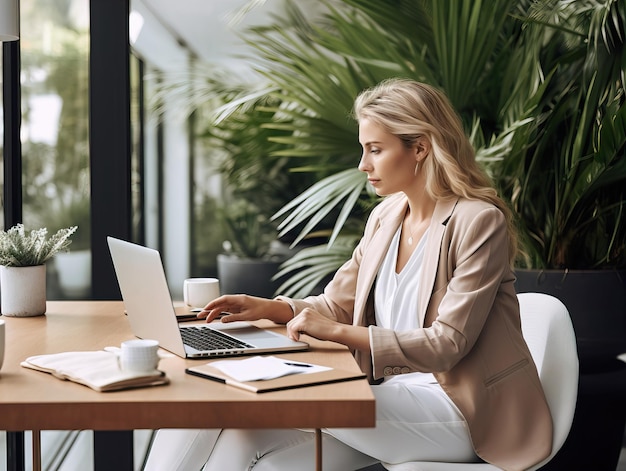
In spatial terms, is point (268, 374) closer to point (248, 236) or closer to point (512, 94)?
point (512, 94)

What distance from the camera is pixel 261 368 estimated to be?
1.50 m

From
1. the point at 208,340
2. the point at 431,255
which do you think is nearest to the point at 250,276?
the point at 431,255

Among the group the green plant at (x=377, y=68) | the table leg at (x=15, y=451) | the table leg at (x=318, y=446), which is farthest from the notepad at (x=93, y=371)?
the green plant at (x=377, y=68)

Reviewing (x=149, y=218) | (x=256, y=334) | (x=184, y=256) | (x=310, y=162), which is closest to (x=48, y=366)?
(x=256, y=334)

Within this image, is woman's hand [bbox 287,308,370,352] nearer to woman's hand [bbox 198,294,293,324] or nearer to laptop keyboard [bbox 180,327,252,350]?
laptop keyboard [bbox 180,327,252,350]

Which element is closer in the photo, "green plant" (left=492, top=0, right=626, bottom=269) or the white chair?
the white chair

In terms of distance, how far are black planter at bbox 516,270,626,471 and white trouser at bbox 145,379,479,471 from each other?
1.10 metres

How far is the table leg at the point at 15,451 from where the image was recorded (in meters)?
2.71

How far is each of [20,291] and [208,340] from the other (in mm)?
621

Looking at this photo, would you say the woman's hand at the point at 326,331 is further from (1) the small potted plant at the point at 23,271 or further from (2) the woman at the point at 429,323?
(1) the small potted plant at the point at 23,271

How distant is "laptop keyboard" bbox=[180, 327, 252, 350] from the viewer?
169cm

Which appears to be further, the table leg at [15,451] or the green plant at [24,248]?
the table leg at [15,451]

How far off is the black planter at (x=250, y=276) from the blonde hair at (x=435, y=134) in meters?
3.55

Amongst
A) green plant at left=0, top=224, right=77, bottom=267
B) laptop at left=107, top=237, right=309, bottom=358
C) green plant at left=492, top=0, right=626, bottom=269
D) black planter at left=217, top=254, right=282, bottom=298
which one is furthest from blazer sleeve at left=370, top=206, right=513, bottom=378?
black planter at left=217, top=254, right=282, bottom=298
